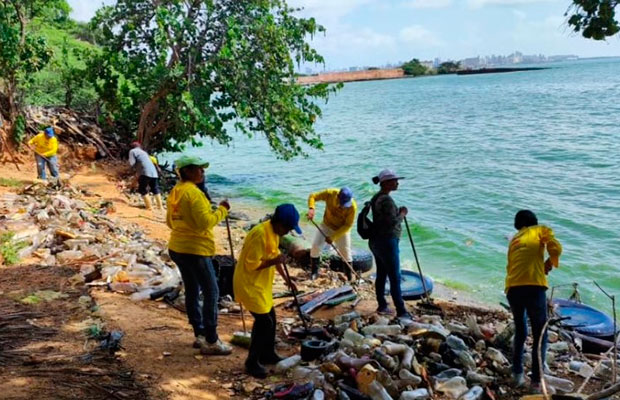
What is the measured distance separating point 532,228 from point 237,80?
12.4 meters

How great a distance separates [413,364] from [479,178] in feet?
50.8

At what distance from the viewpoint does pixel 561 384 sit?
520 centimetres

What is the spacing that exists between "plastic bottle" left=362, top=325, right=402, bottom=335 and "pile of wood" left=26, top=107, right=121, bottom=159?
14814mm

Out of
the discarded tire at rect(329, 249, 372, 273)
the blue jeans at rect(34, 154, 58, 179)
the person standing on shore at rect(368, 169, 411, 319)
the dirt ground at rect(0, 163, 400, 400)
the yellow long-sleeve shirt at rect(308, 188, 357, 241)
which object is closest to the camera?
the dirt ground at rect(0, 163, 400, 400)

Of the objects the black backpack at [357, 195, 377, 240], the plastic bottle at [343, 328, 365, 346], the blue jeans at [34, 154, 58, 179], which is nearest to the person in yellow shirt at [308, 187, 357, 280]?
the black backpack at [357, 195, 377, 240]

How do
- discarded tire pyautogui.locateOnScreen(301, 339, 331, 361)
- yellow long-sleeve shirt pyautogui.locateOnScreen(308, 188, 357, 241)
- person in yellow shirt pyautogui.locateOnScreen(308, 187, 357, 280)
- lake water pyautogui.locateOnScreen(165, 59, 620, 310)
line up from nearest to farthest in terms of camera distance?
discarded tire pyautogui.locateOnScreen(301, 339, 331, 361) < person in yellow shirt pyautogui.locateOnScreen(308, 187, 357, 280) < yellow long-sleeve shirt pyautogui.locateOnScreen(308, 188, 357, 241) < lake water pyautogui.locateOnScreen(165, 59, 620, 310)

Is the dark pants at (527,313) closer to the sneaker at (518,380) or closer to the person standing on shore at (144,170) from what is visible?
the sneaker at (518,380)

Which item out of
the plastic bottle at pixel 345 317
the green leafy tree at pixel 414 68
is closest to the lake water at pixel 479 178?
the plastic bottle at pixel 345 317

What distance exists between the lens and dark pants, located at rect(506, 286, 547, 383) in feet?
16.4

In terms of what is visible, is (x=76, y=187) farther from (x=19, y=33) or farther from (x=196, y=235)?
(x=196, y=235)

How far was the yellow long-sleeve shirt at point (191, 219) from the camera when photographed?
4.85 metres

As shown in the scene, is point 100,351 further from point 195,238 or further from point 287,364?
point 287,364

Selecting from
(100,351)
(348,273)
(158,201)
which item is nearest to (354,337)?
(100,351)

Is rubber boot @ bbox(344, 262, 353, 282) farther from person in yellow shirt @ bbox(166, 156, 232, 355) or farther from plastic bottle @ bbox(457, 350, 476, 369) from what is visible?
person in yellow shirt @ bbox(166, 156, 232, 355)
